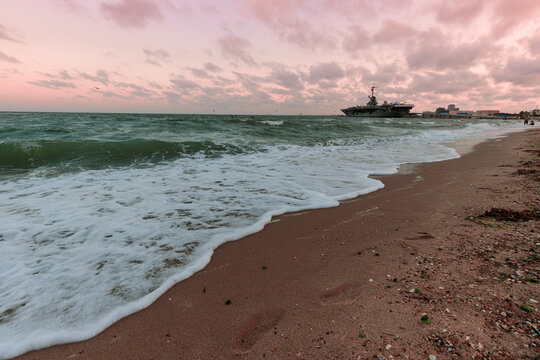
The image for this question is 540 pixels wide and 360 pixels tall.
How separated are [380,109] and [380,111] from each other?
2.74 ft

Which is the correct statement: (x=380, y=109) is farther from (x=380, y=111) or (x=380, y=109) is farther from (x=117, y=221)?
(x=117, y=221)

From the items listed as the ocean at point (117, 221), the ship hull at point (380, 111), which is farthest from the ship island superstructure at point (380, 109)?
the ocean at point (117, 221)

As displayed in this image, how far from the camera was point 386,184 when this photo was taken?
18.5 ft

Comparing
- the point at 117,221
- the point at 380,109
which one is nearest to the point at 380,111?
A: the point at 380,109

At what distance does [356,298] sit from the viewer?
199 cm

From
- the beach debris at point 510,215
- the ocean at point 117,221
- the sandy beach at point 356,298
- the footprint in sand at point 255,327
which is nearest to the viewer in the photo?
the sandy beach at point 356,298

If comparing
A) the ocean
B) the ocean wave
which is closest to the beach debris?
the ocean

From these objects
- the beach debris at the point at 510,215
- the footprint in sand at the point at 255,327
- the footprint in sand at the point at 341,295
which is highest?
Result: the beach debris at the point at 510,215

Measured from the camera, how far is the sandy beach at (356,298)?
154cm

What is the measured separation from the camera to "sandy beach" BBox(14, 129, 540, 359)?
154 centimetres

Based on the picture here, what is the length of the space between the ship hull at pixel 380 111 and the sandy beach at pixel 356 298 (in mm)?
83150

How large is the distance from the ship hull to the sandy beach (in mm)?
83150

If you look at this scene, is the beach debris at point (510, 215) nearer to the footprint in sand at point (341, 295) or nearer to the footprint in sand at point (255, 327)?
the footprint in sand at point (341, 295)

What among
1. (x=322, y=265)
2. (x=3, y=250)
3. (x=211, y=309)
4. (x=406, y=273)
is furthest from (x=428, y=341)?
(x=3, y=250)
